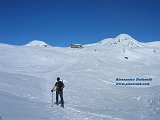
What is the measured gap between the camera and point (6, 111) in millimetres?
12164

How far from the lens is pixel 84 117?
43.2 ft

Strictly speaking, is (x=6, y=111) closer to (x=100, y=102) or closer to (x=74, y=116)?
(x=74, y=116)

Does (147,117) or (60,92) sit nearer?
(147,117)

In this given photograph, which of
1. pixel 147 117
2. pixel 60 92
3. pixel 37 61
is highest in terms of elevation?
pixel 37 61

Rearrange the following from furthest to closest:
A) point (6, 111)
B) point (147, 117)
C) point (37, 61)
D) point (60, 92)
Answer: point (37, 61) < point (60, 92) < point (147, 117) < point (6, 111)

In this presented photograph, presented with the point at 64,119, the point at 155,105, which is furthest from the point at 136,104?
the point at 64,119

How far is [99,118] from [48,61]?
131 ft

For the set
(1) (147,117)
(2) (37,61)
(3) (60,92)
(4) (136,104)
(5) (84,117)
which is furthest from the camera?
(2) (37,61)

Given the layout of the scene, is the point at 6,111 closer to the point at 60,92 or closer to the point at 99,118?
the point at 99,118

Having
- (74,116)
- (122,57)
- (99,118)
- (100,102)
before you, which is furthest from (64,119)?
(122,57)

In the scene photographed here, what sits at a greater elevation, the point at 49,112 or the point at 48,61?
the point at 48,61

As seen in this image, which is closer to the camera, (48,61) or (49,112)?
(49,112)

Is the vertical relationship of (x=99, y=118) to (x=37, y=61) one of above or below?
below

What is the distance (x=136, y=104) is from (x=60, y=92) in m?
5.73
